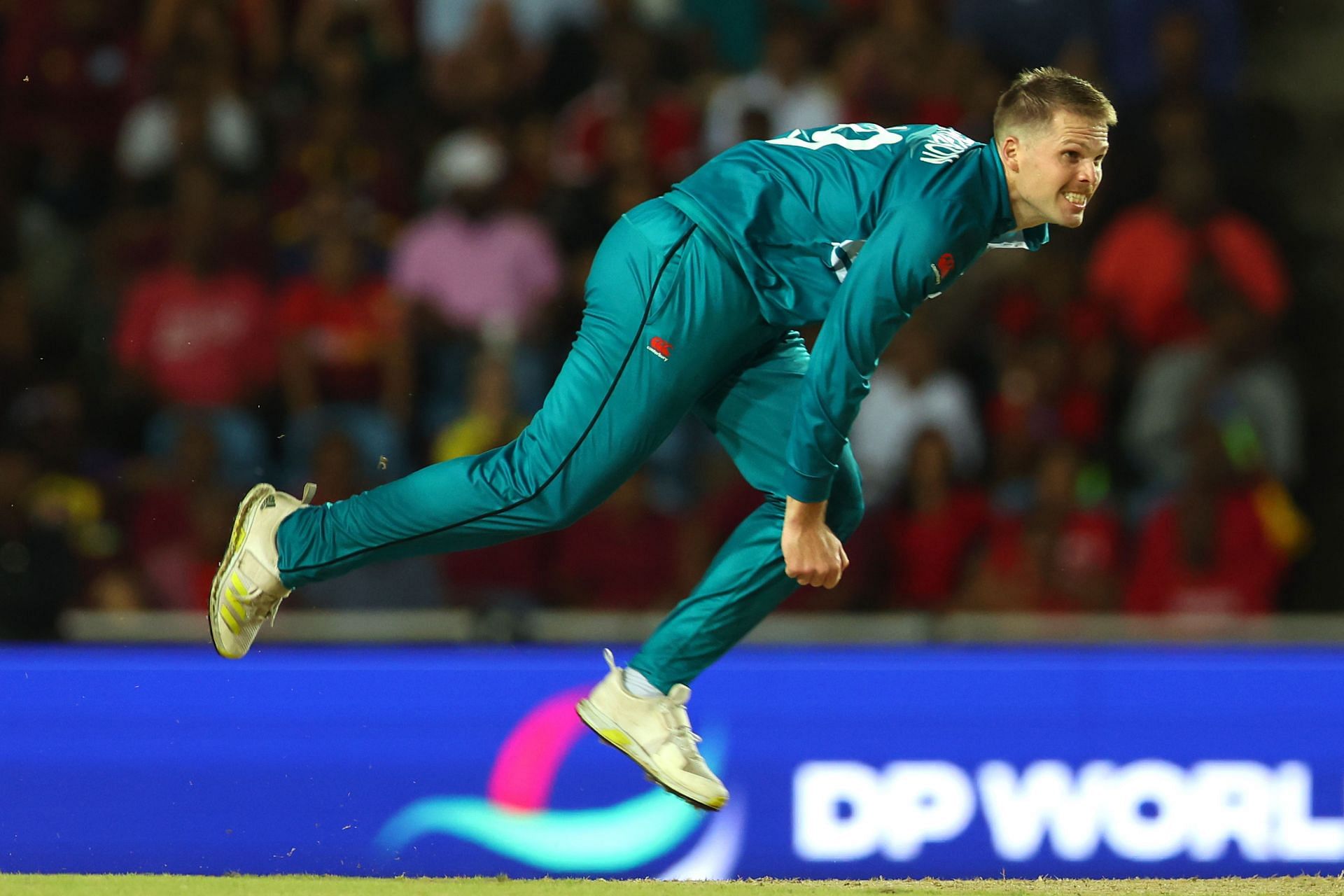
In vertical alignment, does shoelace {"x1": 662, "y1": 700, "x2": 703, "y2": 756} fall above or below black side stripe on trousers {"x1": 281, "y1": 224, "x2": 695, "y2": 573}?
below

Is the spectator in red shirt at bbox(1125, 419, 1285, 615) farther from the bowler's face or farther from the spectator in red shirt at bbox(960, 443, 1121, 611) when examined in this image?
the bowler's face

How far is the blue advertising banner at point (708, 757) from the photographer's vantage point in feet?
16.0

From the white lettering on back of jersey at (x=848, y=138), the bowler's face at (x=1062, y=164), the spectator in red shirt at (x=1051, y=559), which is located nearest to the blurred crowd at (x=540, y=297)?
the spectator in red shirt at (x=1051, y=559)

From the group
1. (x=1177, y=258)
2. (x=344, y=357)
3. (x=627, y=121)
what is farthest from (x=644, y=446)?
(x=1177, y=258)

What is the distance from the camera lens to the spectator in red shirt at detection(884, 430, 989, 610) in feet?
20.5

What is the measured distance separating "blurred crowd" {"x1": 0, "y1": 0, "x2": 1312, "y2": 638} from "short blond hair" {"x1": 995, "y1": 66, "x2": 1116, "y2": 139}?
8.80 feet

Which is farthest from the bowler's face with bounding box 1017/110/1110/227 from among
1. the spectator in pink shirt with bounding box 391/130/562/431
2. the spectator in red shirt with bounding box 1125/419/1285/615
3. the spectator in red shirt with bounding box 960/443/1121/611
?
the spectator in pink shirt with bounding box 391/130/562/431

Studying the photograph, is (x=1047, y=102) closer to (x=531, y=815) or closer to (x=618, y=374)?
(x=618, y=374)

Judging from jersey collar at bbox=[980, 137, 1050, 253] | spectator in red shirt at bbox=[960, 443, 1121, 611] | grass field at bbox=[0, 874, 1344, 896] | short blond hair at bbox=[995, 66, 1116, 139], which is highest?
short blond hair at bbox=[995, 66, 1116, 139]

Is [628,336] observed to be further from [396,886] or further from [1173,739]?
[1173,739]

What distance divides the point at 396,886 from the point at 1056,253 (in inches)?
150

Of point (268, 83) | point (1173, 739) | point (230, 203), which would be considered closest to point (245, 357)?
point (230, 203)

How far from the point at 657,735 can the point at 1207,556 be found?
2.96 m

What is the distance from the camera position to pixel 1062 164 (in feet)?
12.1
